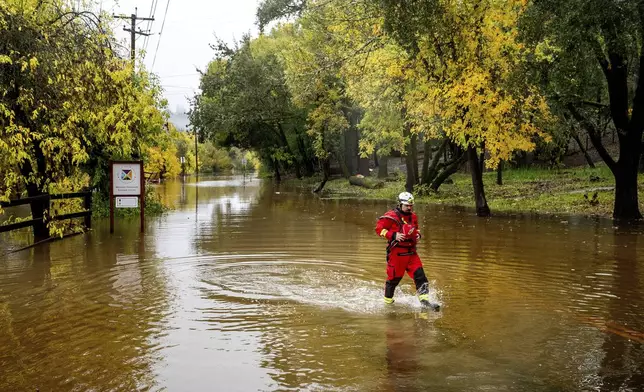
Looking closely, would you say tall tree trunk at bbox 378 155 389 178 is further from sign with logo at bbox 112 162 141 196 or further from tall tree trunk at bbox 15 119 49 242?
tall tree trunk at bbox 15 119 49 242

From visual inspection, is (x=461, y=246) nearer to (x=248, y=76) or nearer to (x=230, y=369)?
(x=230, y=369)

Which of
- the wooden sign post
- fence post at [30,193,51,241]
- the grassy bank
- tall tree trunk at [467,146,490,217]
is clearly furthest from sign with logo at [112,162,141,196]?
the grassy bank

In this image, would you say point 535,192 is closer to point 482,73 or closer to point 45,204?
point 482,73

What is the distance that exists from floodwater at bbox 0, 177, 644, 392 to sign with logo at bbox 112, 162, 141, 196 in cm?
200

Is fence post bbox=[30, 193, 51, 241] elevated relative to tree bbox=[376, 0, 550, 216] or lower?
lower

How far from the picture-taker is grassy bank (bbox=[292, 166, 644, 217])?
72.9ft

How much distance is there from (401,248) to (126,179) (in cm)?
1045

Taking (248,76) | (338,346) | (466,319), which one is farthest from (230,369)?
(248,76)

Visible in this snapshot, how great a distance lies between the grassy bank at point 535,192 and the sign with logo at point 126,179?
1315cm

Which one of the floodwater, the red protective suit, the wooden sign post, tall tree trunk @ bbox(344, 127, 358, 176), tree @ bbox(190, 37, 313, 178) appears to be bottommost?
the floodwater

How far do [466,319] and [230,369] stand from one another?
10.8 feet

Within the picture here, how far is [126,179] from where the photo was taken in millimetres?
→ 16719

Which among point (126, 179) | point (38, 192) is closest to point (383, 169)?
point (126, 179)

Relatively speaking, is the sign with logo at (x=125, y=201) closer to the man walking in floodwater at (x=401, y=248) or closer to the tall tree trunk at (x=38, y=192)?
the tall tree trunk at (x=38, y=192)
